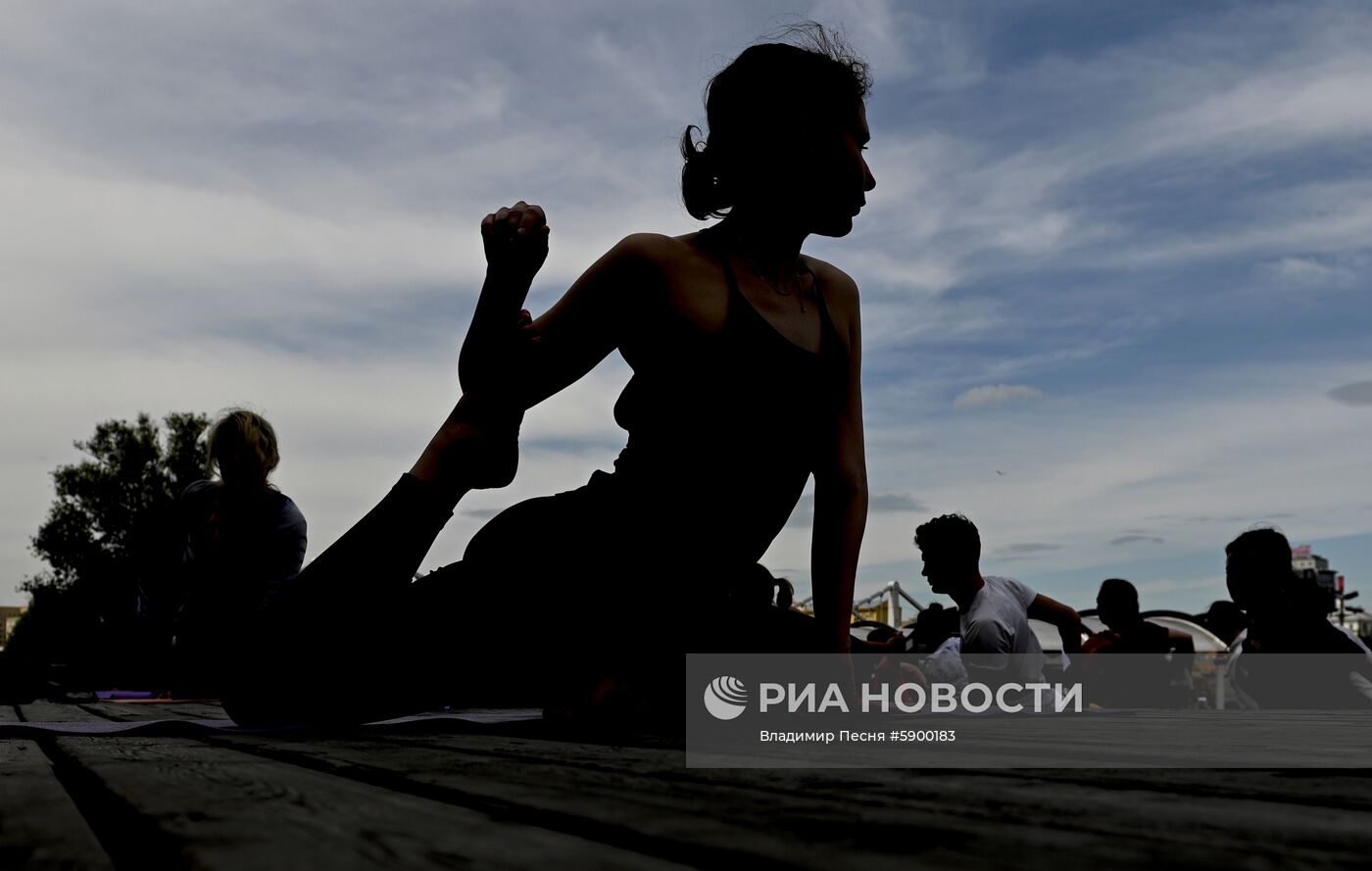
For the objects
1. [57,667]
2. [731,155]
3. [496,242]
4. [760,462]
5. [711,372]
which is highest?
[731,155]

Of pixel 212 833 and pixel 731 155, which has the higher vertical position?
pixel 731 155

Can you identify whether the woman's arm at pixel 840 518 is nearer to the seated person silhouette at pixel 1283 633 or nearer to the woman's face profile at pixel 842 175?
the woman's face profile at pixel 842 175

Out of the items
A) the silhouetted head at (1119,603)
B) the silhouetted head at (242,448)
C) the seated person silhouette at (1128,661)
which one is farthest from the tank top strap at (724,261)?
the silhouetted head at (1119,603)

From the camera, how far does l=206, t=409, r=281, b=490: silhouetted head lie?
17.0ft

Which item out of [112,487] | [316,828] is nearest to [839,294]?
[316,828]

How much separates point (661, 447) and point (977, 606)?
3.22 m

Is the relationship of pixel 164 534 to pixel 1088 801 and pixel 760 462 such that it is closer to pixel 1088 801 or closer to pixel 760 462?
pixel 760 462

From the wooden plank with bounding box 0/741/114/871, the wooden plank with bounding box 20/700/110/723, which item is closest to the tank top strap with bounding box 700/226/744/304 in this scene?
the wooden plank with bounding box 0/741/114/871

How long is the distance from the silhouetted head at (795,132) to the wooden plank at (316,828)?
5.44ft

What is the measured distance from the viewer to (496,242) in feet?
7.03

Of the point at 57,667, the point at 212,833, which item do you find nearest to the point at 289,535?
the point at 57,667

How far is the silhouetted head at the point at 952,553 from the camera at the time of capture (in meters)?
5.24

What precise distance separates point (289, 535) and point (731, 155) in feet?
11.2

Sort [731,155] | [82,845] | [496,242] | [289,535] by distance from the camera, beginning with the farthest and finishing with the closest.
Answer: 1. [289,535]
2. [731,155]
3. [496,242]
4. [82,845]
